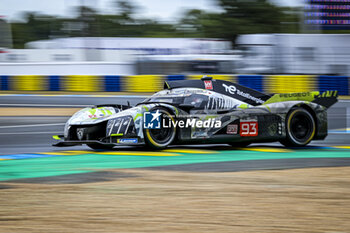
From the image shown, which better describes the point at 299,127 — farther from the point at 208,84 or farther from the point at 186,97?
the point at 186,97

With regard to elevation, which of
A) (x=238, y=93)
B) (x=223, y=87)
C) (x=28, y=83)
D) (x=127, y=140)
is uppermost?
(x=28, y=83)

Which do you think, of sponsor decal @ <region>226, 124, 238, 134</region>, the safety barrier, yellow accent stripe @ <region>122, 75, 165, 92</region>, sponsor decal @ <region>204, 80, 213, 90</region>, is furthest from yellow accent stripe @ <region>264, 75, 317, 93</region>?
sponsor decal @ <region>226, 124, 238, 134</region>

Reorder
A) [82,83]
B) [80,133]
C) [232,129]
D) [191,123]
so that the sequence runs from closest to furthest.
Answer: [80,133] → [191,123] → [232,129] → [82,83]

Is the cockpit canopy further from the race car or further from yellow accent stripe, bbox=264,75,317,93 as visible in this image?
yellow accent stripe, bbox=264,75,317,93

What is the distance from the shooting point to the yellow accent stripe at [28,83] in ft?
73.7

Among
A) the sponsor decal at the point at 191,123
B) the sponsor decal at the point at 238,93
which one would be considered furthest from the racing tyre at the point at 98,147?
the sponsor decal at the point at 238,93

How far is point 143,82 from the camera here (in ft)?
70.8

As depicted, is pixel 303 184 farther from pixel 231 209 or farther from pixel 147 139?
pixel 147 139

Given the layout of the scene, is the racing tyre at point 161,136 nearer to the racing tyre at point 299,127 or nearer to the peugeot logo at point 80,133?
the peugeot logo at point 80,133

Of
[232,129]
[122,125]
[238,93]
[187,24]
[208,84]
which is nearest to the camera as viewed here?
[122,125]

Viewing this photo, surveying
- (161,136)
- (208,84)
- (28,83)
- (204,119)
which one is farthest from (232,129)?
(28,83)

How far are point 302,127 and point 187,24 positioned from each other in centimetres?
4193

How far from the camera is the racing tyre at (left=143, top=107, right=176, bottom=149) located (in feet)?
26.4

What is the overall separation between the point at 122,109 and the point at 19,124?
4.88 meters
